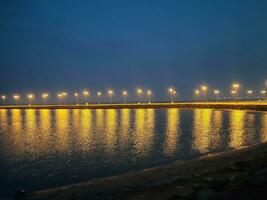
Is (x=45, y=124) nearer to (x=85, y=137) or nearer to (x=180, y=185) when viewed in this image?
(x=85, y=137)

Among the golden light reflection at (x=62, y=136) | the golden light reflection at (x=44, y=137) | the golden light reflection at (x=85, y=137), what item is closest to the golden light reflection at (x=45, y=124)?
the golden light reflection at (x=44, y=137)

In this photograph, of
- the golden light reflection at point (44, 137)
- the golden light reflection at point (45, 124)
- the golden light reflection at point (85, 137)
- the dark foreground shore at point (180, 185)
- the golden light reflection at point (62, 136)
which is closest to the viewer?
the dark foreground shore at point (180, 185)

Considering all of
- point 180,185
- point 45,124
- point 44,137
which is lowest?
point 44,137

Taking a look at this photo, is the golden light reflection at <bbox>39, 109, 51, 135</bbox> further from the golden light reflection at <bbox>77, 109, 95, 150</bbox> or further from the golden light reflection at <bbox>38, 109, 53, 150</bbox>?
the golden light reflection at <bbox>77, 109, 95, 150</bbox>

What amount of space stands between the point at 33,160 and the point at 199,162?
1420cm

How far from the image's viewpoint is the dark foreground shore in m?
11.6

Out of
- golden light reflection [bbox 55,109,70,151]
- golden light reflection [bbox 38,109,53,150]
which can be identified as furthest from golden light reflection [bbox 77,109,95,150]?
golden light reflection [bbox 38,109,53,150]

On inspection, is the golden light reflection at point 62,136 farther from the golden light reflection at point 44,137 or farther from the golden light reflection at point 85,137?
the golden light reflection at point 85,137

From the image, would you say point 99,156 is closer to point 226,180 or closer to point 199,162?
point 199,162

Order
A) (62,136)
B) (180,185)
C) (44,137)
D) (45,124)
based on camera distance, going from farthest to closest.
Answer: (45,124) → (62,136) → (44,137) → (180,185)

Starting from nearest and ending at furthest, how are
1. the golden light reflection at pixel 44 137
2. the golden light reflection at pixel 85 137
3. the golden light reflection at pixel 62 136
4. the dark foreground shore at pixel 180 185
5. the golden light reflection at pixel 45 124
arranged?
1. the dark foreground shore at pixel 180 185
2. the golden light reflection at pixel 62 136
3. the golden light reflection at pixel 85 137
4. the golden light reflection at pixel 44 137
5. the golden light reflection at pixel 45 124

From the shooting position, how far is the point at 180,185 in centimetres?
1484

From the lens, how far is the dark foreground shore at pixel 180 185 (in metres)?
11.6

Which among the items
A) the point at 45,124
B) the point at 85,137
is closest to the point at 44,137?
the point at 85,137
